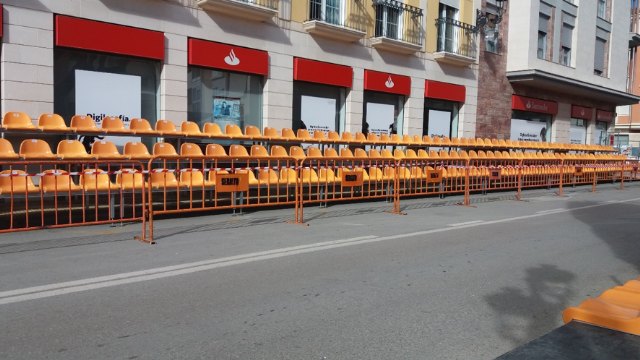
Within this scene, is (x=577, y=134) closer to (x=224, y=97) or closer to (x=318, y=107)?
(x=318, y=107)

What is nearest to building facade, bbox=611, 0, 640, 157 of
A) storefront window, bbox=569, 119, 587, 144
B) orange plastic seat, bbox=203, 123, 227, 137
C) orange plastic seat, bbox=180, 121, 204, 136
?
storefront window, bbox=569, 119, 587, 144

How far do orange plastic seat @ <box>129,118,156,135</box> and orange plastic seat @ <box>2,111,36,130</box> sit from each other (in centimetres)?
215

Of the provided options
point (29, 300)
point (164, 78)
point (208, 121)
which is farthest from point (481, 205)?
point (29, 300)

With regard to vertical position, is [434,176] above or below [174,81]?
below

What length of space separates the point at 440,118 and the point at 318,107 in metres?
7.22

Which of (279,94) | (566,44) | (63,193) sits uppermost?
(566,44)

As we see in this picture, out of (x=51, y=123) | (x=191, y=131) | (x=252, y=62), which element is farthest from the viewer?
(x=252, y=62)

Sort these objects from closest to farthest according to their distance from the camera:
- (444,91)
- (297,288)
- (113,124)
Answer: (297,288)
(113,124)
(444,91)

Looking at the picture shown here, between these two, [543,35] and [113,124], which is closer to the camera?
[113,124]

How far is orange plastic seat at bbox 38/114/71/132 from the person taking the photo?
36.4ft

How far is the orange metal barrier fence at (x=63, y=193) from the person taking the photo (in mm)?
8812

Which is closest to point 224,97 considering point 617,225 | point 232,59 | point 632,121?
point 232,59

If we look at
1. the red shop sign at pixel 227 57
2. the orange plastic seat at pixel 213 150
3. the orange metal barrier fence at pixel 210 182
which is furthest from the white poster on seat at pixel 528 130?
the orange plastic seat at pixel 213 150

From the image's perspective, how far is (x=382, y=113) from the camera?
20516 millimetres
